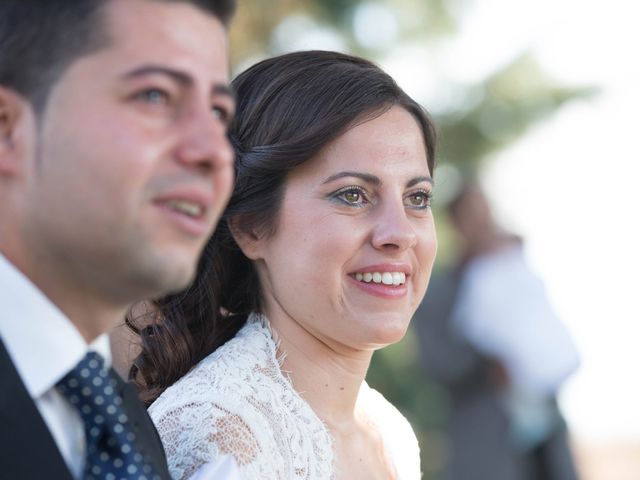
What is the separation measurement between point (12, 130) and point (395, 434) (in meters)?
1.84

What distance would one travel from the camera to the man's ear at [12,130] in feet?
6.13

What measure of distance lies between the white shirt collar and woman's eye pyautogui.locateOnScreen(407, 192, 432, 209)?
4.48 ft

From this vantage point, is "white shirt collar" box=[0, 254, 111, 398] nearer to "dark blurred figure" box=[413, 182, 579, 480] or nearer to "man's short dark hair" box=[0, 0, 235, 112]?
"man's short dark hair" box=[0, 0, 235, 112]

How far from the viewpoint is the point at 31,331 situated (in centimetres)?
186

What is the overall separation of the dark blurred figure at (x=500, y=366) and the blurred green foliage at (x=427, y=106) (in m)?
0.47

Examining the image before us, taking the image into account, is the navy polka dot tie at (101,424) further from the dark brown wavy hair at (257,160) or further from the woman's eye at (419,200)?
the woman's eye at (419,200)

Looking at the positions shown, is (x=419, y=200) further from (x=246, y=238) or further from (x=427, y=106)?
(x=427, y=106)

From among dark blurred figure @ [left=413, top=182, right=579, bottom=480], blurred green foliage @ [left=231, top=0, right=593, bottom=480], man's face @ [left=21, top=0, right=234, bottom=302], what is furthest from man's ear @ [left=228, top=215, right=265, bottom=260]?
blurred green foliage @ [left=231, top=0, right=593, bottom=480]

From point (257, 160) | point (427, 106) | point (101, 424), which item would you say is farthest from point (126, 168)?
point (427, 106)

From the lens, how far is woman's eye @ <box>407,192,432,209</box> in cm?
304

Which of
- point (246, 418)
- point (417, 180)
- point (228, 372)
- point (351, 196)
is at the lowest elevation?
point (246, 418)

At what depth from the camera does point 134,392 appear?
7.44 ft

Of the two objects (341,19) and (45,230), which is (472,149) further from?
(45,230)

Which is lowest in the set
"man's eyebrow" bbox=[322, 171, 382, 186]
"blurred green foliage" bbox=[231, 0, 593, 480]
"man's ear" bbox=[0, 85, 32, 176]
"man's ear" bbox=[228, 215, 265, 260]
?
"man's ear" bbox=[0, 85, 32, 176]
